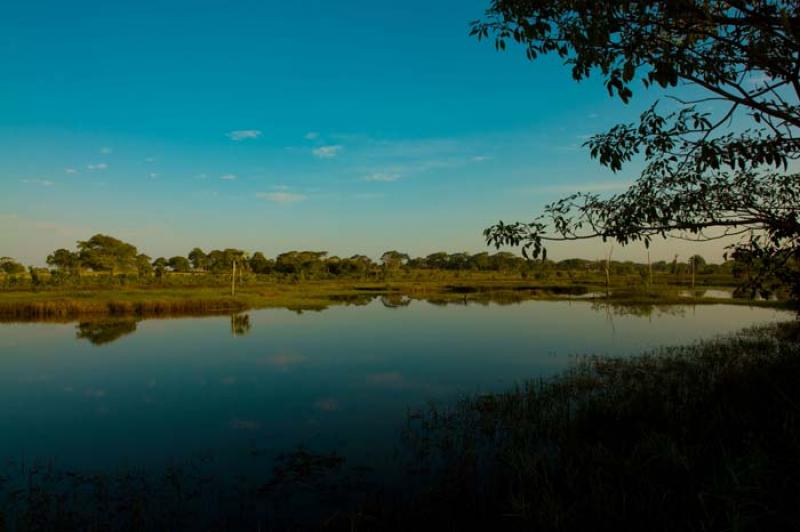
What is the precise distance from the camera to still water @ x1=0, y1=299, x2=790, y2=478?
1106 centimetres

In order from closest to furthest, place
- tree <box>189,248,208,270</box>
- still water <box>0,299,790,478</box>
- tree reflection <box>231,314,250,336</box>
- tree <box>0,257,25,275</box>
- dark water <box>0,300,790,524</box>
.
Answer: dark water <box>0,300,790,524</box>, still water <box>0,299,790,478</box>, tree reflection <box>231,314,250,336</box>, tree <box>0,257,25,275</box>, tree <box>189,248,208,270</box>

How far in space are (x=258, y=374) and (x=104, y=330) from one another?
677 inches

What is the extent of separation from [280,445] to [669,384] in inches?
435

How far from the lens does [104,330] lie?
2880 cm

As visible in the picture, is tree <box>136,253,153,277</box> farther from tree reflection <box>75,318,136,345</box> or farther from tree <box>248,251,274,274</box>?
tree reflection <box>75,318,136,345</box>

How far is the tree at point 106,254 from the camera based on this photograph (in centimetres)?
8406

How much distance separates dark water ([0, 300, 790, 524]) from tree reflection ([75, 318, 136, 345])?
86 mm

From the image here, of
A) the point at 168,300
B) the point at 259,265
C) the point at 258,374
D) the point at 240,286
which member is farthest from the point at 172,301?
the point at 259,265

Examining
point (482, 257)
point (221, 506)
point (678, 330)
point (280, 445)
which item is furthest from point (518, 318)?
point (482, 257)

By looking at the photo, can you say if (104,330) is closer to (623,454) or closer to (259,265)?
(623,454)

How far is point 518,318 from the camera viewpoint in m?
35.0

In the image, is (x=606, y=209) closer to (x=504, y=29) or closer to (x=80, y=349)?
(x=504, y=29)

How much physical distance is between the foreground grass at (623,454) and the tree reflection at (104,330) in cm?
2216

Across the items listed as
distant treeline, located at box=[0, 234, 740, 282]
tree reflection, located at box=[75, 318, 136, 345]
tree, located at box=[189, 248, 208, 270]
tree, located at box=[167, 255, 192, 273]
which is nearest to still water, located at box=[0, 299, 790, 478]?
tree reflection, located at box=[75, 318, 136, 345]
